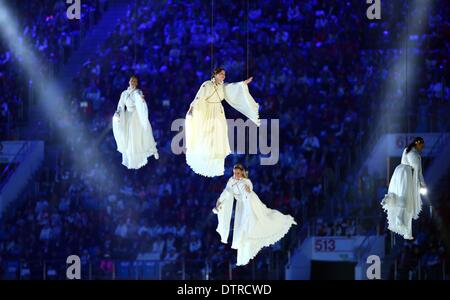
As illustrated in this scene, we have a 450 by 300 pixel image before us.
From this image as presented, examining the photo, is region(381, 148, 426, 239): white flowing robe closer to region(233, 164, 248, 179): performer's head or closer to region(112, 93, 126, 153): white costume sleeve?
region(233, 164, 248, 179): performer's head

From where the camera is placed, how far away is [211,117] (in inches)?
758

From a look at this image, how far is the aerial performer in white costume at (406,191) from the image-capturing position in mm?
19688

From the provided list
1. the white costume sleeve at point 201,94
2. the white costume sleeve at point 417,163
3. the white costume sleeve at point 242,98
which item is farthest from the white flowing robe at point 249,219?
the white costume sleeve at point 417,163

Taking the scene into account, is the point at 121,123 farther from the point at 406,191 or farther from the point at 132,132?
the point at 406,191

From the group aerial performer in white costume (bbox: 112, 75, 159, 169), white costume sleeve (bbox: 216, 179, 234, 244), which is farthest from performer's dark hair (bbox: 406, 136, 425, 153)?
aerial performer in white costume (bbox: 112, 75, 159, 169)

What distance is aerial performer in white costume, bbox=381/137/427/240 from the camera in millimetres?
19688

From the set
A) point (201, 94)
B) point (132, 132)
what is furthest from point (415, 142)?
point (132, 132)

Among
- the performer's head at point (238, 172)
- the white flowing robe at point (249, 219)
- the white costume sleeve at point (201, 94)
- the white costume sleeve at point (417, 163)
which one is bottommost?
the white flowing robe at point (249, 219)

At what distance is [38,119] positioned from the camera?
22234mm

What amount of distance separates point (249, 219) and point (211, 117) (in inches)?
51.9

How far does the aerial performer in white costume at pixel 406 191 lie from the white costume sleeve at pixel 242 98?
1964mm

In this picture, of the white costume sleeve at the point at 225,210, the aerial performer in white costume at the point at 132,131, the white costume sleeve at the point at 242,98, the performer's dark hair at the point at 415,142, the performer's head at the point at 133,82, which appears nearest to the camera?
the white costume sleeve at the point at 225,210

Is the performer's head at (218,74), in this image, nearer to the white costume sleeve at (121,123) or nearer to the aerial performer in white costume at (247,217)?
the aerial performer in white costume at (247,217)
